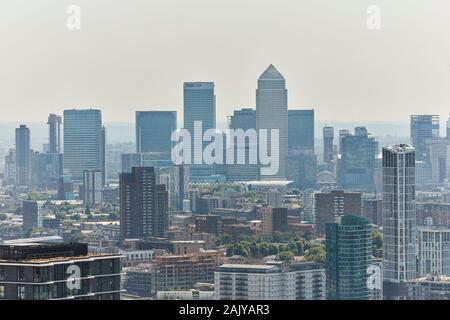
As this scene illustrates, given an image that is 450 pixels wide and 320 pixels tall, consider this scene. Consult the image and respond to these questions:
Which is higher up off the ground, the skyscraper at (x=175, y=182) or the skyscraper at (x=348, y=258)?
the skyscraper at (x=175, y=182)

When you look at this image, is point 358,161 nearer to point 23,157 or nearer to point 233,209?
point 233,209

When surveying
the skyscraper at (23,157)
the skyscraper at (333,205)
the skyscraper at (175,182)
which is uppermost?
the skyscraper at (23,157)

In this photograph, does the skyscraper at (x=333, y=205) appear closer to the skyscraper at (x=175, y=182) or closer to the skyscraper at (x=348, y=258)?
the skyscraper at (x=175, y=182)

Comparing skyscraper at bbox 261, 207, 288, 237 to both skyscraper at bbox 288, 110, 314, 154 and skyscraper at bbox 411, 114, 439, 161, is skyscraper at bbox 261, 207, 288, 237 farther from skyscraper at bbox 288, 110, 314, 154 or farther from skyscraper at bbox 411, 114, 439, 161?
skyscraper at bbox 411, 114, 439, 161

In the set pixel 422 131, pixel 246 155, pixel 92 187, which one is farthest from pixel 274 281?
pixel 92 187

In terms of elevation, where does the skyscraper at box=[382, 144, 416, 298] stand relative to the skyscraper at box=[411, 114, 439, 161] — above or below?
below

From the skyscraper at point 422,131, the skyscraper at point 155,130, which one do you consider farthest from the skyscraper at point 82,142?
the skyscraper at point 422,131

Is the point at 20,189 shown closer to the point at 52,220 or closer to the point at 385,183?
the point at 52,220

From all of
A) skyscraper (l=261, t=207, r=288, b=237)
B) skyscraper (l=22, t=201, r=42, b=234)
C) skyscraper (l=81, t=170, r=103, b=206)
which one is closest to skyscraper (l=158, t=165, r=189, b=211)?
skyscraper (l=81, t=170, r=103, b=206)
